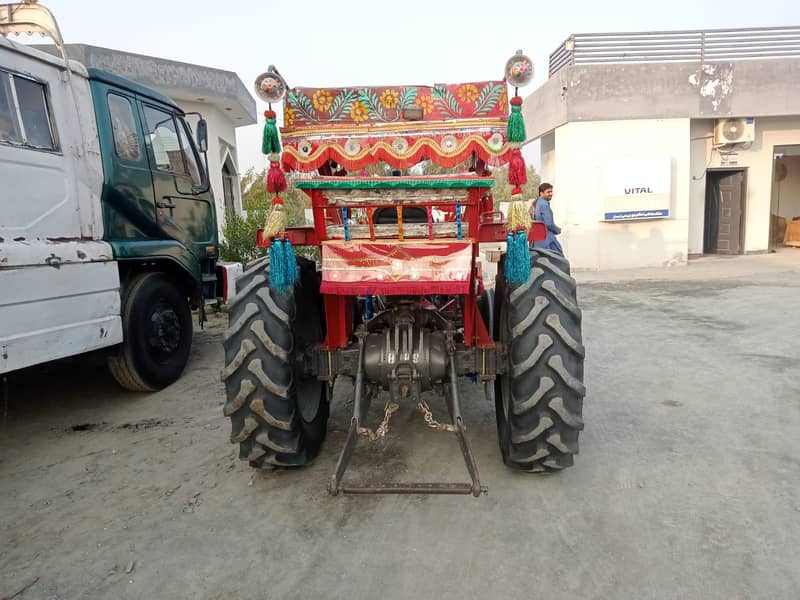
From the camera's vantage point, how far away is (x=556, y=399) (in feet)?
8.75

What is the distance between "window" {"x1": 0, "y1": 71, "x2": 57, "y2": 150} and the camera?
341 centimetres

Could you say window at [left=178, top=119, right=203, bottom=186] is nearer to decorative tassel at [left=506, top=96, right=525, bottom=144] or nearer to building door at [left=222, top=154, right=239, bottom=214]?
decorative tassel at [left=506, top=96, right=525, bottom=144]

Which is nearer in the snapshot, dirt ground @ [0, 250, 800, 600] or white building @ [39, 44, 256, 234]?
dirt ground @ [0, 250, 800, 600]

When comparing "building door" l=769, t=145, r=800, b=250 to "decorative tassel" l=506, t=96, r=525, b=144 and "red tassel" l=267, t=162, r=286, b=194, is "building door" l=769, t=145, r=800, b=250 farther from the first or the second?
"red tassel" l=267, t=162, r=286, b=194

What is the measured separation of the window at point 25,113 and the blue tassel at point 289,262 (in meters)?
2.23

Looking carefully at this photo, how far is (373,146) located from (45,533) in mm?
2717

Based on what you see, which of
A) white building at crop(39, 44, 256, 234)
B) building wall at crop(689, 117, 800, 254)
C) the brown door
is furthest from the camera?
the brown door

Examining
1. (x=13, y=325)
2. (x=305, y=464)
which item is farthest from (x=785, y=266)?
(x=13, y=325)

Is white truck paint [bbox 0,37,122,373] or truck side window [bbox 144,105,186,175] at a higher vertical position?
truck side window [bbox 144,105,186,175]

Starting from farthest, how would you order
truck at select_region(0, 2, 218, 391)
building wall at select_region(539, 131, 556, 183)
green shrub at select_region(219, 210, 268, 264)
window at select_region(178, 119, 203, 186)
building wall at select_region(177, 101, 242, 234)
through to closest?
building wall at select_region(539, 131, 556, 183) < building wall at select_region(177, 101, 242, 234) < green shrub at select_region(219, 210, 268, 264) < window at select_region(178, 119, 203, 186) < truck at select_region(0, 2, 218, 391)

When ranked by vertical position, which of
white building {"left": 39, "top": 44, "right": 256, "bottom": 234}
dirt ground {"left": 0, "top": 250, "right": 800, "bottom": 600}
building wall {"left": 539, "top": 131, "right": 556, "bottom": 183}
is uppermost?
white building {"left": 39, "top": 44, "right": 256, "bottom": 234}

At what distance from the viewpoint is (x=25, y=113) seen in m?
3.57

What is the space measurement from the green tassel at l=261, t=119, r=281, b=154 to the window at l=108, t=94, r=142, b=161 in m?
2.34

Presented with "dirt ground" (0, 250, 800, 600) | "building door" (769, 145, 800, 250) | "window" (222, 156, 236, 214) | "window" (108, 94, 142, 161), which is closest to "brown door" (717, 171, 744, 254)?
"building door" (769, 145, 800, 250)
